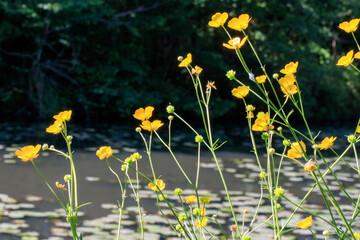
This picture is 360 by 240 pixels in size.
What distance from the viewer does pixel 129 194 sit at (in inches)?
196

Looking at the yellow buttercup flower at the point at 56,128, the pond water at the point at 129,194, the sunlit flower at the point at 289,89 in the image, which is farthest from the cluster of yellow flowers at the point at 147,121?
the pond water at the point at 129,194

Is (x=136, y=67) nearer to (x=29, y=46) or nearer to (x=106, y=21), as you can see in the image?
(x=106, y=21)

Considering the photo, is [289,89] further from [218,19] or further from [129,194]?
[129,194]

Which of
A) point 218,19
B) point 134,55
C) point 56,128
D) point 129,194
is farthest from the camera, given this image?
point 134,55

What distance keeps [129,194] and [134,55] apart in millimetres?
6919

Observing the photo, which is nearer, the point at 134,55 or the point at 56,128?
the point at 56,128

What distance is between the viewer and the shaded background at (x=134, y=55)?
34.3 ft

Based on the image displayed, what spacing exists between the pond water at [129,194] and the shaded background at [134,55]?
2918 millimetres

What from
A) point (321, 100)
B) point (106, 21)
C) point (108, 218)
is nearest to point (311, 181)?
point (108, 218)

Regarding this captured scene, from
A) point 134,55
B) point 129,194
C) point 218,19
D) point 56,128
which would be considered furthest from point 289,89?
point 134,55

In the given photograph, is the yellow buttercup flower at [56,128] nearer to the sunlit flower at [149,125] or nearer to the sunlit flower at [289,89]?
the sunlit flower at [149,125]

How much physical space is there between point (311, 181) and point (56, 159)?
273cm

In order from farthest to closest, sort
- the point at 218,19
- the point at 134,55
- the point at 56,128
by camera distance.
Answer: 1. the point at 134,55
2. the point at 218,19
3. the point at 56,128

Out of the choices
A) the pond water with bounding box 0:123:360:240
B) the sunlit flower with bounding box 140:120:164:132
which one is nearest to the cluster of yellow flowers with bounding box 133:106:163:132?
the sunlit flower with bounding box 140:120:164:132
